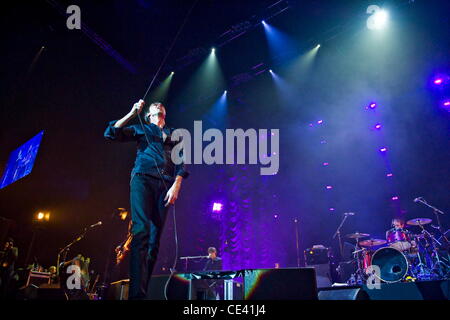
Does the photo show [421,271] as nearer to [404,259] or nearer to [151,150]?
[404,259]

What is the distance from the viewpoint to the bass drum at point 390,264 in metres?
5.05

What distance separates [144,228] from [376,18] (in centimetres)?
691

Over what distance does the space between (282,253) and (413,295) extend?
6384 millimetres

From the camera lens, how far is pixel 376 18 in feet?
20.8

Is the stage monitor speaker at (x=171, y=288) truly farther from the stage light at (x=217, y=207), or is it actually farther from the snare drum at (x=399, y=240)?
the stage light at (x=217, y=207)

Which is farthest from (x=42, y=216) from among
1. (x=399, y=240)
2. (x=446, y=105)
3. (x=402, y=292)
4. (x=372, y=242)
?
(x=446, y=105)

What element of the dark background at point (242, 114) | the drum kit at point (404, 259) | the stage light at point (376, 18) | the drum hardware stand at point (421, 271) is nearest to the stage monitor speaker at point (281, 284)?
the drum kit at point (404, 259)

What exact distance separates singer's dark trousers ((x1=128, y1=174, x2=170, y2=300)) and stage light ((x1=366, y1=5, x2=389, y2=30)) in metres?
6.33

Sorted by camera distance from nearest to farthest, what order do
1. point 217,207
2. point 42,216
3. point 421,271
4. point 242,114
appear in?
point 421,271, point 42,216, point 217,207, point 242,114

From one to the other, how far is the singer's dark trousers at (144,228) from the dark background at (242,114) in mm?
4608
